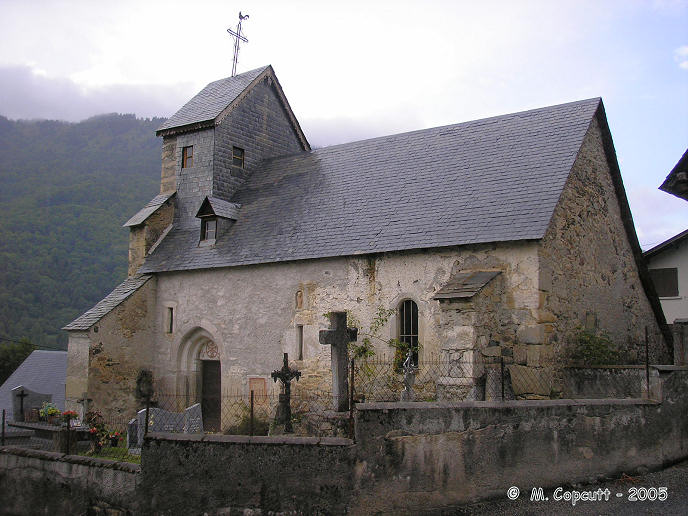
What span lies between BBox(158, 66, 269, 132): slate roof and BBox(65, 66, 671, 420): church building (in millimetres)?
136

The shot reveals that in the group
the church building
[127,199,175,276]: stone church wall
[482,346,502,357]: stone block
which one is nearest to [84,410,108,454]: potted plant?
the church building

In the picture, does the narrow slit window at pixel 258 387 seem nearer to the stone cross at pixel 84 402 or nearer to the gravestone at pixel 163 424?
the gravestone at pixel 163 424

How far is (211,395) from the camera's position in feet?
66.1

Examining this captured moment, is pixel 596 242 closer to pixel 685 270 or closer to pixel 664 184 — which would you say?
pixel 664 184

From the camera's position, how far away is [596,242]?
16.2m

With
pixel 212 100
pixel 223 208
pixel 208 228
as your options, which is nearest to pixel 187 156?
pixel 212 100

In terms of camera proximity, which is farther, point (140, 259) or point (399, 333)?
point (140, 259)

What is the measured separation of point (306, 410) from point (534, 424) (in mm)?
A: 8491

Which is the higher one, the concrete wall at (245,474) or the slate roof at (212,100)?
the slate roof at (212,100)

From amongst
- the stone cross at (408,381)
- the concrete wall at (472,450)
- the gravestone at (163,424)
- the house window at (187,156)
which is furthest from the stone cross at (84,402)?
the concrete wall at (472,450)

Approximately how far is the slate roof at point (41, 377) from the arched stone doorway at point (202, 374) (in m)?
7.92

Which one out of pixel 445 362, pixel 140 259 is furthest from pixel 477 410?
pixel 140 259

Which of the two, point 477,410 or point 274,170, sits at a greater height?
point 274,170

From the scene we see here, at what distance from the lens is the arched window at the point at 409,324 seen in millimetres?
15500
